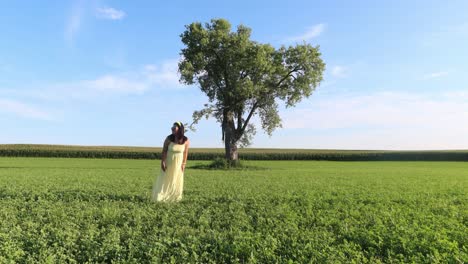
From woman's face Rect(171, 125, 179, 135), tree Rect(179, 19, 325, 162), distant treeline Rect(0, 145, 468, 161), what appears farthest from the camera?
distant treeline Rect(0, 145, 468, 161)

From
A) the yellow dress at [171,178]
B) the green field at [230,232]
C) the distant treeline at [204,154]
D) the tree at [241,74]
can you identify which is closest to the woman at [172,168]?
the yellow dress at [171,178]

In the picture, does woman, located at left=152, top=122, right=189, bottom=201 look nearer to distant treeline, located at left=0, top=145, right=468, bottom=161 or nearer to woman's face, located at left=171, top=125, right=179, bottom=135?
woman's face, located at left=171, top=125, right=179, bottom=135

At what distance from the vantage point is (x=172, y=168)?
13.1 m

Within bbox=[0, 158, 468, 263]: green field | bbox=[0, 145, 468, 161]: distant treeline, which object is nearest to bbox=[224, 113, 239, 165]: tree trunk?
bbox=[0, 145, 468, 161]: distant treeline

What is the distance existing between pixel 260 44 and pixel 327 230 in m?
37.3

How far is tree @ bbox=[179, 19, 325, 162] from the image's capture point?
140ft

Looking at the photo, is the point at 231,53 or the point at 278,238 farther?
the point at 231,53

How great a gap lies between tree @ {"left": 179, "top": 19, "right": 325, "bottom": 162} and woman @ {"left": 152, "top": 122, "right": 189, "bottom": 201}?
94.8 feet

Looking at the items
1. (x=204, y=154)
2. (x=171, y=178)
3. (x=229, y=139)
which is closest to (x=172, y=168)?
(x=171, y=178)

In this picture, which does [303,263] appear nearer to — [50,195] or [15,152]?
[50,195]

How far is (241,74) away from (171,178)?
32179 millimetres

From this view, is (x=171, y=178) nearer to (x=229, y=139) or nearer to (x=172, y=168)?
(x=172, y=168)

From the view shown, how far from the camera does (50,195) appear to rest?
13.9 meters

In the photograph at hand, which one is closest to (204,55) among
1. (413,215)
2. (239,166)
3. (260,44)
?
(260,44)
